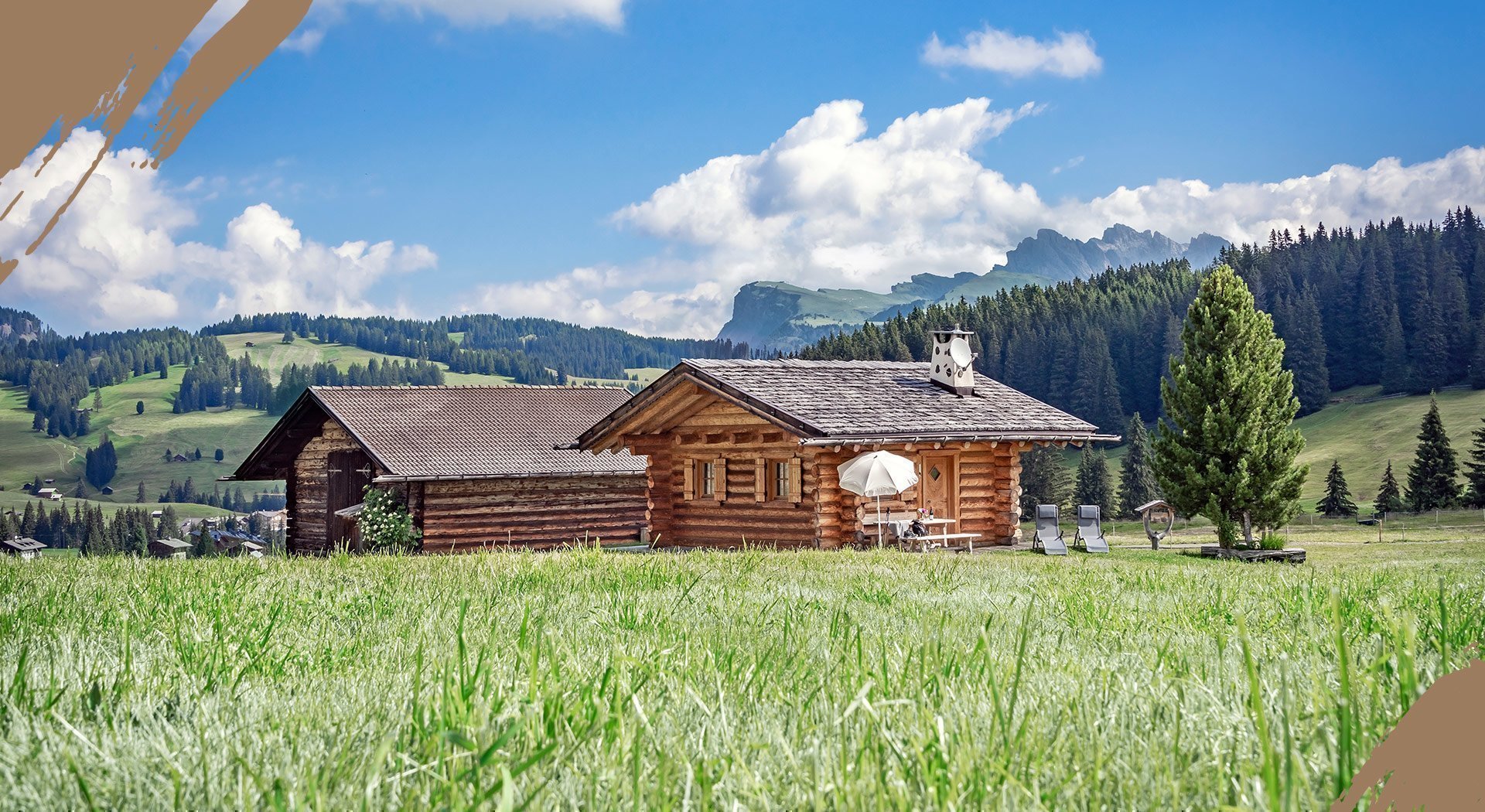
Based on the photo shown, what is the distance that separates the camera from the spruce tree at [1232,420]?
104 ft

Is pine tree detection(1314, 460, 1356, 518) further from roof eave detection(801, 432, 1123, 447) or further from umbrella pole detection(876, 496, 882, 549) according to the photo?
umbrella pole detection(876, 496, 882, 549)

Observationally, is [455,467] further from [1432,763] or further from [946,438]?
[1432,763]

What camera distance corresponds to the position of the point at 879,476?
23266 millimetres

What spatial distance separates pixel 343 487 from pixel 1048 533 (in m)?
23.7

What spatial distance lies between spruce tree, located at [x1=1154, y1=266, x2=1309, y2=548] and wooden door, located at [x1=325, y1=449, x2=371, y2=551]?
2602 cm

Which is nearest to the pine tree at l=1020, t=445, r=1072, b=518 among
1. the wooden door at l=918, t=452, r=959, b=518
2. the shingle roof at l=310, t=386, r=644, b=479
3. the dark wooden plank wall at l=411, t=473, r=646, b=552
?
the shingle roof at l=310, t=386, r=644, b=479

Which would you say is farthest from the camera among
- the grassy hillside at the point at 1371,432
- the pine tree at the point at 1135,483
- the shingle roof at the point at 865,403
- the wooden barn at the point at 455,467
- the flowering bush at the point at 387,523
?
the grassy hillside at the point at 1371,432

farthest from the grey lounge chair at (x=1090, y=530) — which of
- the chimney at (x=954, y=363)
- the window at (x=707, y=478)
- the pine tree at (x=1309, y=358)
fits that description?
the pine tree at (x=1309, y=358)

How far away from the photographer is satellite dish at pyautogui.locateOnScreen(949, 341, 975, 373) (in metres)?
30.1

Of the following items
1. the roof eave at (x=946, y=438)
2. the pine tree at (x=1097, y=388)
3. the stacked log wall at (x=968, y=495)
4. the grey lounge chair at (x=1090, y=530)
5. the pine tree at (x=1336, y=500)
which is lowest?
the pine tree at (x=1336, y=500)

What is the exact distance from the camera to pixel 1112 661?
10.8 ft

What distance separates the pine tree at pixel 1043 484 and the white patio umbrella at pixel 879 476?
187 feet

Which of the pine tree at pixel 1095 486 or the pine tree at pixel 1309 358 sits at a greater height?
the pine tree at pixel 1309 358

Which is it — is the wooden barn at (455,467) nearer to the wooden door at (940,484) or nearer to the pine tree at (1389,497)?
the wooden door at (940,484)
